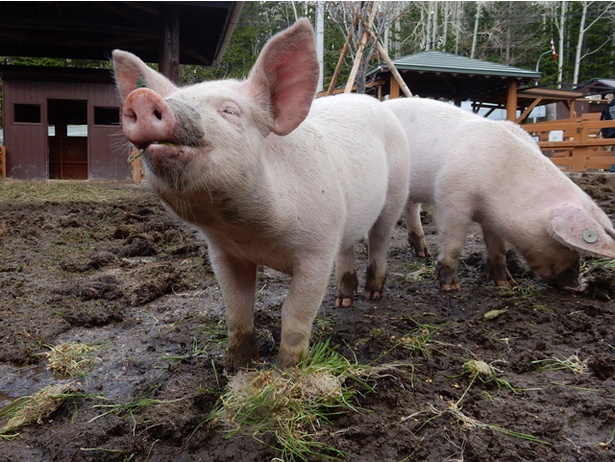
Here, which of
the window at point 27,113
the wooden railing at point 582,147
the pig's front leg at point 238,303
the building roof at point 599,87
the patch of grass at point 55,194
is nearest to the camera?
the pig's front leg at point 238,303

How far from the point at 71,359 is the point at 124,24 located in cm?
980

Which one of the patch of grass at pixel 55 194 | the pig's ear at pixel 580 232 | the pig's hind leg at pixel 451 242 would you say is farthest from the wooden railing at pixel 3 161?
the pig's ear at pixel 580 232

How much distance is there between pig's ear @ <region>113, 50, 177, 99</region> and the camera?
209 centimetres

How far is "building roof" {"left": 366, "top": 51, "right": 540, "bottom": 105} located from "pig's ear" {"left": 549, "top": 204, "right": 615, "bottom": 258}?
40.0 feet

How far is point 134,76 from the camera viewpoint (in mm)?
2164

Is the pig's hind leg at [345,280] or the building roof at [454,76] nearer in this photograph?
the pig's hind leg at [345,280]

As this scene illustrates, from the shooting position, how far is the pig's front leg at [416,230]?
5.20 metres

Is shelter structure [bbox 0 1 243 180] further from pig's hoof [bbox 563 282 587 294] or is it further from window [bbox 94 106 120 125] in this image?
pig's hoof [bbox 563 282 587 294]

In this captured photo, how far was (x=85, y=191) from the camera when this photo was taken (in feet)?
33.6

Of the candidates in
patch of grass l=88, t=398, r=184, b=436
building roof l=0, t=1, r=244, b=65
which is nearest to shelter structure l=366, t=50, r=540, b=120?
building roof l=0, t=1, r=244, b=65

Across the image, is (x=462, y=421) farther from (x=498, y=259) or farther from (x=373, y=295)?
(x=498, y=259)

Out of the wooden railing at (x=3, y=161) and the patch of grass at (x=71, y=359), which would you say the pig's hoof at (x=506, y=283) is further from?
the wooden railing at (x=3, y=161)

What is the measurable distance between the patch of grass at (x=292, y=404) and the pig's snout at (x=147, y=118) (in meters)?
1.05

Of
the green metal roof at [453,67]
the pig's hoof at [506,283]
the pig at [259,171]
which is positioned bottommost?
the pig's hoof at [506,283]
